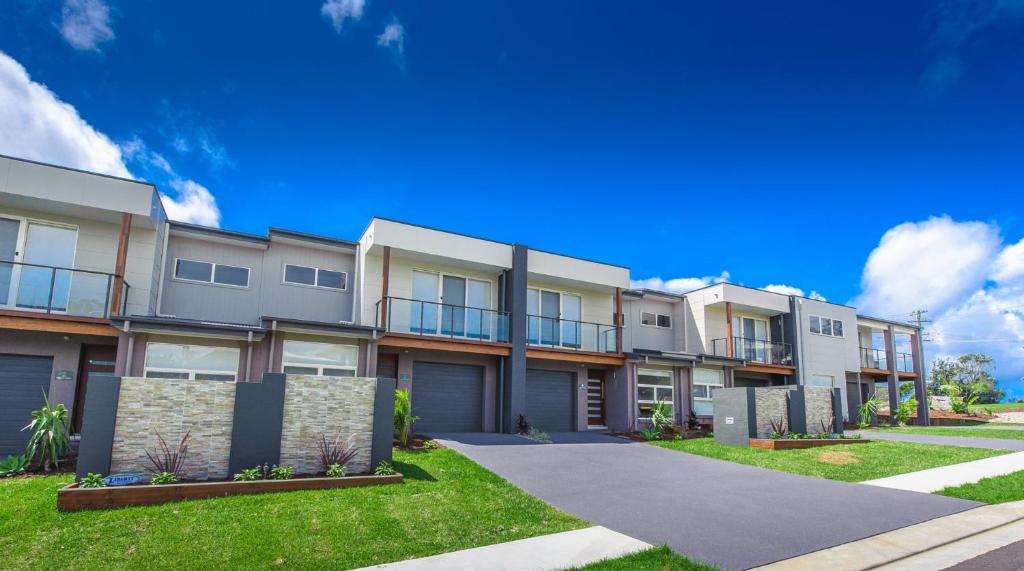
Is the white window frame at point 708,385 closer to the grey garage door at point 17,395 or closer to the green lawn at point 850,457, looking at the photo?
the green lawn at point 850,457

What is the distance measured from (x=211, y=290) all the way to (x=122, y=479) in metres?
9.11

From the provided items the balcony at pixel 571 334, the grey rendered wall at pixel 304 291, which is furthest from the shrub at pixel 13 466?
the balcony at pixel 571 334

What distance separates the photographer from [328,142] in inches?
622

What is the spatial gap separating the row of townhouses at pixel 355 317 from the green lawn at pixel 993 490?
10524 mm

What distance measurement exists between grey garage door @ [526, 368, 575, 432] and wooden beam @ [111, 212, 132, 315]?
11.7 meters

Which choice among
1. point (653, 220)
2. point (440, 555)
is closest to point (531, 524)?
point (440, 555)

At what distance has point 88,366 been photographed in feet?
45.1

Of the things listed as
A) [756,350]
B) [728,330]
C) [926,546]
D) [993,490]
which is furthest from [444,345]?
[756,350]

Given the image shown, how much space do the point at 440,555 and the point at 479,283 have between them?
13229 mm

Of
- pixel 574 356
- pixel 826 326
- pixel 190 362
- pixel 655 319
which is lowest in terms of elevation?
pixel 190 362

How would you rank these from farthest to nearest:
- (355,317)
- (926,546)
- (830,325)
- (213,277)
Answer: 1. (830,325)
2. (355,317)
3. (213,277)
4. (926,546)

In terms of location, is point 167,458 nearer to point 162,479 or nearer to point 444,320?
point 162,479

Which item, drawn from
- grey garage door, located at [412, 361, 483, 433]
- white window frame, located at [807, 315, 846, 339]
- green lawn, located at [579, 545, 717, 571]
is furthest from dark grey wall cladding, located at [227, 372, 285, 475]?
white window frame, located at [807, 315, 846, 339]

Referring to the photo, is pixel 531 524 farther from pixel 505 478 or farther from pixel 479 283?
pixel 479 283
